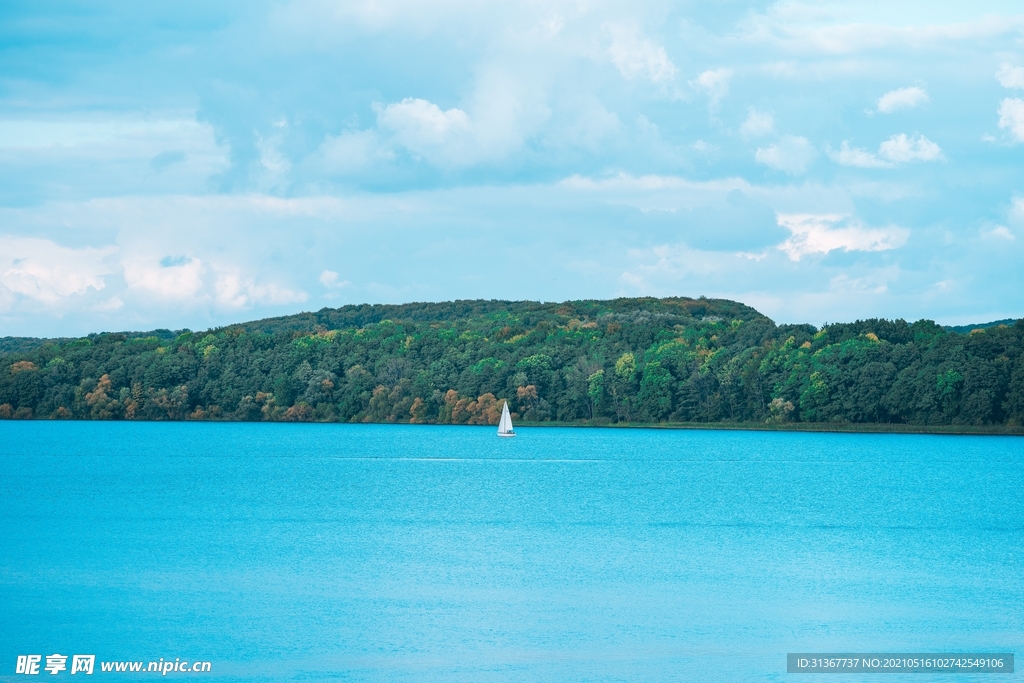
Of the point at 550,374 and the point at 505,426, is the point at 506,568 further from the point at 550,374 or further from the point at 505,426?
the point at 550,374

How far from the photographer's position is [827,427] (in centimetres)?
11331

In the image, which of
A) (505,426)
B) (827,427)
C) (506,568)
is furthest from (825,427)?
(506,568)

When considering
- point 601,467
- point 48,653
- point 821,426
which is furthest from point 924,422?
point 48,653

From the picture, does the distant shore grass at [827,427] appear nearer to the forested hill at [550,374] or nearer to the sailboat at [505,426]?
the forested hill at [550,374]

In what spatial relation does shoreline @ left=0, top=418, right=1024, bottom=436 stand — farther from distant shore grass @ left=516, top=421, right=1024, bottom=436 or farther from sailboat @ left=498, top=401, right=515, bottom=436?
sailboat @ left=498, top=401, right=515, bottom=436

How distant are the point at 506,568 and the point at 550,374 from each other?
9581cm

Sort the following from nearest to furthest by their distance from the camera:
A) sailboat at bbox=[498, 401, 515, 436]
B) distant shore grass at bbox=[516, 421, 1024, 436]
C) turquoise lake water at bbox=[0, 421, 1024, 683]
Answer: turquoise lake water at bbox=[0, 421, 1024, 683] → distant shore grass at bbox=[516, 421, 1024, 436] → sailboat at bbox=[498, 401, 515, 436]

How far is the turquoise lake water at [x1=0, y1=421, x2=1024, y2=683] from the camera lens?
26.7 meters

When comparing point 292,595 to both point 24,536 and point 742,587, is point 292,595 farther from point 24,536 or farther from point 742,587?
point 24,536

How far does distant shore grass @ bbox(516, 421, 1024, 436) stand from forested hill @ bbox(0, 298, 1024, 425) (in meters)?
0.90

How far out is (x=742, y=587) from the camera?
34.9 m

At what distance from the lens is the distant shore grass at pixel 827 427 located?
342ft

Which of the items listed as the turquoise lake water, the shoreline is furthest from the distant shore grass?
the turquoise lake water

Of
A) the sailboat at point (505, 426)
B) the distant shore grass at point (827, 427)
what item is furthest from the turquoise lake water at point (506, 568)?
the sailboat at point (505, 426)
